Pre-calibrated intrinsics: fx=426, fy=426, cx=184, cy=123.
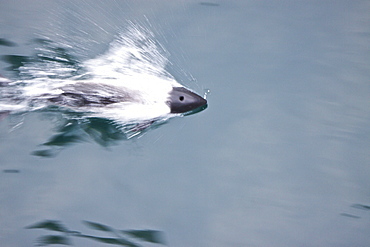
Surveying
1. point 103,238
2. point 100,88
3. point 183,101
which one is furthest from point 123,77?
point 103,238

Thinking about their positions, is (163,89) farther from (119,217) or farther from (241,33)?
(119,217)

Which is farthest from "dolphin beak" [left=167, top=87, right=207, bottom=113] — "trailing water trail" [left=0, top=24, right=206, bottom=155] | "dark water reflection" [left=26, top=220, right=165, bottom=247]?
"dark water reflection" [left=26, top=220, right=165, bottom=247]

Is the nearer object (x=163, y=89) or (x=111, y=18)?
(x=163, y=89)

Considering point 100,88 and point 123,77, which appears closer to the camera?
point 100,88

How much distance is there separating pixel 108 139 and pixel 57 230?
16.1 inches

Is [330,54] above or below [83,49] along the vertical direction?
above

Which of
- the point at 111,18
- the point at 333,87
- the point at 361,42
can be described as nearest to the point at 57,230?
the point at 111,18

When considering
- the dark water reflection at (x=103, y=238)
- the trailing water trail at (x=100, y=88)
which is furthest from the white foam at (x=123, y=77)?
the dark water reflection at (x=103, y=238)

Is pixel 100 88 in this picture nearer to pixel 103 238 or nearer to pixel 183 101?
pixel 183 101

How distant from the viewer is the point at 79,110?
66.3 inches

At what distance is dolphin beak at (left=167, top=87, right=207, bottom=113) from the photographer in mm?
1685

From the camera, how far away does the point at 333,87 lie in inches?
71.5

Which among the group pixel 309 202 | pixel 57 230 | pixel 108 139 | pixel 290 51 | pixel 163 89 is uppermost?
pixel 290 51

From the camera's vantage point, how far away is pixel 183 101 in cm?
168
